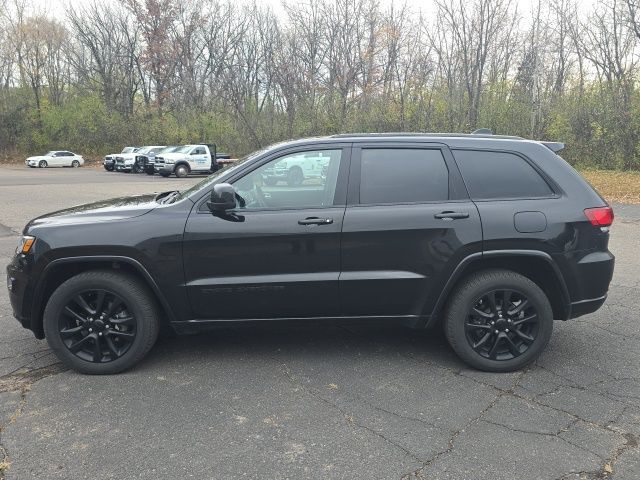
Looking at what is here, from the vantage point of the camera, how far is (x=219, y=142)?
143ft

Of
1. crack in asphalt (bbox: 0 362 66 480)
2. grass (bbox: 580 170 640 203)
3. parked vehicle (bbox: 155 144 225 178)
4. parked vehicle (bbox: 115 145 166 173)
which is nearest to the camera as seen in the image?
crack in asphalt (bbox: 0 362 66 480)

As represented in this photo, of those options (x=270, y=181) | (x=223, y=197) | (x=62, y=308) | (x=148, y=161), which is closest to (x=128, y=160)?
(x=148, y=161)

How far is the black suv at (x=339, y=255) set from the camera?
3.73 m

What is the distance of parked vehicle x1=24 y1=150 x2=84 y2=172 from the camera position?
131 ft

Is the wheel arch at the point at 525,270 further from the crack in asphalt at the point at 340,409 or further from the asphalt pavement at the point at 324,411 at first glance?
the crack in asphalt at the point at 340,409

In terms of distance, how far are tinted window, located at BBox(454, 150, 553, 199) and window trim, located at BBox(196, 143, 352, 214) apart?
845mm

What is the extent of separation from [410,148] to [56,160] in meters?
42.7

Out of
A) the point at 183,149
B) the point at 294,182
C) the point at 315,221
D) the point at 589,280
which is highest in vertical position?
the point at 183,149

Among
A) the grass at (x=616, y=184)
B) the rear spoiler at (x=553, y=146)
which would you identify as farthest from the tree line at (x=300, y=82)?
the rear spoiler at (x=553, y=146)

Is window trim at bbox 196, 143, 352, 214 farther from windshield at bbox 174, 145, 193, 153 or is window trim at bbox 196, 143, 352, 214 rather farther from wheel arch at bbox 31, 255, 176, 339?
windshield at bbox 174, 145, 193, 153

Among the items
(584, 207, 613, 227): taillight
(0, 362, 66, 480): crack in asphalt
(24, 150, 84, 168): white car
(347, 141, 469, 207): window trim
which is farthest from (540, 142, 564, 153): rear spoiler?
(24, 150, 84, 168): white car

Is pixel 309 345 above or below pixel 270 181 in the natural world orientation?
below

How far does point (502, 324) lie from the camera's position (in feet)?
12.7

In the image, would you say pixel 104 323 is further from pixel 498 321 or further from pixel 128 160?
pixel 128 160
